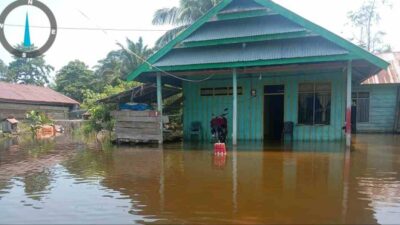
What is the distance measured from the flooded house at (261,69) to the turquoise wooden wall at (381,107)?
154 inches

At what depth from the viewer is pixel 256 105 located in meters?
16.4

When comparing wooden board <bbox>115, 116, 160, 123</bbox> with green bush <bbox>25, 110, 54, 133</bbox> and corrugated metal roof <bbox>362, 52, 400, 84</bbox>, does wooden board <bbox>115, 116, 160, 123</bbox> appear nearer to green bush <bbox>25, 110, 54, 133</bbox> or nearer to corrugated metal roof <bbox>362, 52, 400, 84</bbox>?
corrugated metal roof <bbox>362, 52, 400, 84</bbox>

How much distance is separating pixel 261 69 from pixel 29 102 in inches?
1001

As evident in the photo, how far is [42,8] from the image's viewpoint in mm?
11914

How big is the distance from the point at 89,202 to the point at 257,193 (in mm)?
2732

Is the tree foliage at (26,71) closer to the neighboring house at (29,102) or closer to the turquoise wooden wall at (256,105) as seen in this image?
the neighboring house at (29,102)

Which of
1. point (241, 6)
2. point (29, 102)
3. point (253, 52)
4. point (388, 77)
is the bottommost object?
point (29, 102)

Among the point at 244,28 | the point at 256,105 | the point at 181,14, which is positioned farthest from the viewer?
the point at 181,14

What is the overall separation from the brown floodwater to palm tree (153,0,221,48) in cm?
1707

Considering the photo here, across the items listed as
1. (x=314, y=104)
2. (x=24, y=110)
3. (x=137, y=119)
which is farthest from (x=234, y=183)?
(x=24, y=110)

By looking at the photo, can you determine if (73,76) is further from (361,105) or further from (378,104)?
(378,104)

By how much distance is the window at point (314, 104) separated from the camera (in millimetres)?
15438

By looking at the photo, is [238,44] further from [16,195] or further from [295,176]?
[16,195]

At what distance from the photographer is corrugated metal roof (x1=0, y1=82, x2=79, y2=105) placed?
102ft
